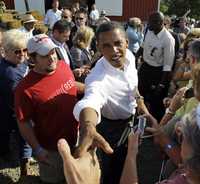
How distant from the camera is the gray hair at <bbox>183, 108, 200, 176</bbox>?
158 centimetres

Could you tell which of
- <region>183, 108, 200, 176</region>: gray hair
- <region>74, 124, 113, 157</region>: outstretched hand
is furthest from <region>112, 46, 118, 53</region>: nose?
<region>183, 108, 200, 176</region>: gray hair

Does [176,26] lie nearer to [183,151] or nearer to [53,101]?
[53,101]

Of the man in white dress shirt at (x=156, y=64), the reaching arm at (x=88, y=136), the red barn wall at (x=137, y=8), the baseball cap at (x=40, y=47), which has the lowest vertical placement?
the red barn wall at (x=137, y=8)

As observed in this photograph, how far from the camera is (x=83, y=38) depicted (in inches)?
216

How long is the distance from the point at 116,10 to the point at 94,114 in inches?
690

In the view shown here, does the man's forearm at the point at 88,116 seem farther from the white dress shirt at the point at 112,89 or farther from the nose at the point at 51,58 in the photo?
the nose at the point at 51,58

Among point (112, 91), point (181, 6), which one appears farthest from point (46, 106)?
point (181, 6)

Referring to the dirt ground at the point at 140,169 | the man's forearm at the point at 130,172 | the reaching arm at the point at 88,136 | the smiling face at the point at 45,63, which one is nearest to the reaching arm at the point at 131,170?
the man's forearm at the point at 130,172

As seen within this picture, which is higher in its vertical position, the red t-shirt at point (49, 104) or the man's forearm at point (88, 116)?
the man's forearm at point (88, 116)

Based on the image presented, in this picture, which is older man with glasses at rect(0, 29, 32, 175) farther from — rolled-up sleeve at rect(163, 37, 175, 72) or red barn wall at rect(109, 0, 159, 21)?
red barn wall at rect(109, 0, 159, 21)

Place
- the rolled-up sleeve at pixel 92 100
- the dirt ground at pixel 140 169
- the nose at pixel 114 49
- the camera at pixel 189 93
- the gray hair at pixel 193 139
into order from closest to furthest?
the gray hair at pixel 193 139 → the rolled-up sleeve at pixel 92 100 → the nose at pixel 114 49 → the camera at pixel 189 93 → the dirt ground at pixel 140 169

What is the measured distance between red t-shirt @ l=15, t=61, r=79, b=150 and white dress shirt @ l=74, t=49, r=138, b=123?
0.33 meters

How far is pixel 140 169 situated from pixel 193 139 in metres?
3.06

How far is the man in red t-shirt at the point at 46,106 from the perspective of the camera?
9.42ft
